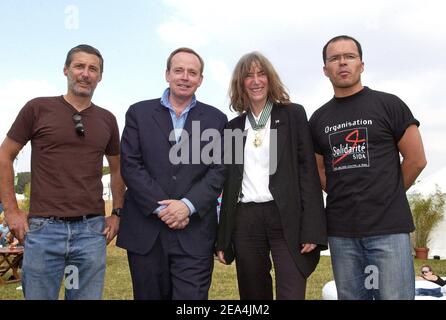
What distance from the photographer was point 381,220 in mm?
3113

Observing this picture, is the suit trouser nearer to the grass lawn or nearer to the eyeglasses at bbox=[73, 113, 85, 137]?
the eyeglasses at bbox=[73, 113, 85, 137]

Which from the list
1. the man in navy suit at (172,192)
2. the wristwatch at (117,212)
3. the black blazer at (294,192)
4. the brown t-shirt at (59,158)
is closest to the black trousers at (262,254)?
the black blazer at (294,192)

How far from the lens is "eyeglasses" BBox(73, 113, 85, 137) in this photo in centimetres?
325

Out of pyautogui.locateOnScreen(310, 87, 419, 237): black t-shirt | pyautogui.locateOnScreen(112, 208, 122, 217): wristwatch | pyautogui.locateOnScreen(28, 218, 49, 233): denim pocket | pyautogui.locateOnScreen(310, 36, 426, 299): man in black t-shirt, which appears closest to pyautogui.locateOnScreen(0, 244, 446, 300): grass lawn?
pyautogui.locateOnScreen(112, 208, 122, 217): wristwatch

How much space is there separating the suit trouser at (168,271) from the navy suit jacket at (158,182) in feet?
0.18

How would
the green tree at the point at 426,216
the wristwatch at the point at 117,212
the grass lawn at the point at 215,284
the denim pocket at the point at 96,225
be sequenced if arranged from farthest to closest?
the green tree at the point at 426,216 → the grass lawn at the point at 215,284 → the wristwatch at the point at 117,212 → the denim pocket at the point at 96,225

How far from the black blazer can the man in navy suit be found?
126mm

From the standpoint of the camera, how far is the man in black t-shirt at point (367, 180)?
310cm

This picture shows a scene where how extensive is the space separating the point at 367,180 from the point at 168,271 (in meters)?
1.54

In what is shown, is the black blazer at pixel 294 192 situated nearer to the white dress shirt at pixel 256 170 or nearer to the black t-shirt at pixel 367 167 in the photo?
the white dress shirt at pixel 256 170
